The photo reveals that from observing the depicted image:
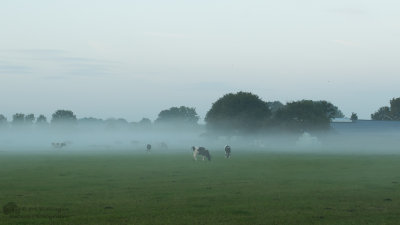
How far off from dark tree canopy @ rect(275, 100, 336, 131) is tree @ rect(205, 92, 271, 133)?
543 cm

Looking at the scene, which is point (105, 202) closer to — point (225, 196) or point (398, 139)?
point (225, 196)

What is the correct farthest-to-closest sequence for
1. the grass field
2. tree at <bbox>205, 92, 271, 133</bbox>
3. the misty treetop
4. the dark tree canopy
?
tree at <bbox>205, 92, 271, 133</bbox> < the misty treetop < the dark tree canopy < the grass field

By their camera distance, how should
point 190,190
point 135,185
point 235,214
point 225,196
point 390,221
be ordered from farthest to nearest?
1. point 135,185
2. point 190,190
3. point 225,196
4. point 235,214
5. point 390,221

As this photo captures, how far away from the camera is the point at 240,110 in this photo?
143m

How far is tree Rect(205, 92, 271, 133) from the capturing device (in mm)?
141750

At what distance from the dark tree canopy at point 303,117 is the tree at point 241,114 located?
5432mm

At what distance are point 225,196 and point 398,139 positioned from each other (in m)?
127

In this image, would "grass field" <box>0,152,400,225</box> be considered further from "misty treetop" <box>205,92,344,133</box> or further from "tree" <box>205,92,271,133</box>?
"tree" <box>205,92,271,133</box>

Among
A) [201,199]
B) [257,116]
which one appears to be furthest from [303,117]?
[201,199]

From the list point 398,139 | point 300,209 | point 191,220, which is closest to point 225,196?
point 300,209

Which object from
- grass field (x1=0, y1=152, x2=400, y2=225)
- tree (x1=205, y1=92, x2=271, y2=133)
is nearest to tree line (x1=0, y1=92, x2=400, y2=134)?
tree (x1=205, y1=92, x2=271, y2=133)

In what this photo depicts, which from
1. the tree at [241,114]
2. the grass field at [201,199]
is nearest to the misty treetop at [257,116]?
the tree at [241,114]

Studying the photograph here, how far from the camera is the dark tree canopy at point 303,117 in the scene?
442ft

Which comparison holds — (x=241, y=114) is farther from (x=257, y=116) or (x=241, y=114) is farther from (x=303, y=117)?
(x=303, y=117)
